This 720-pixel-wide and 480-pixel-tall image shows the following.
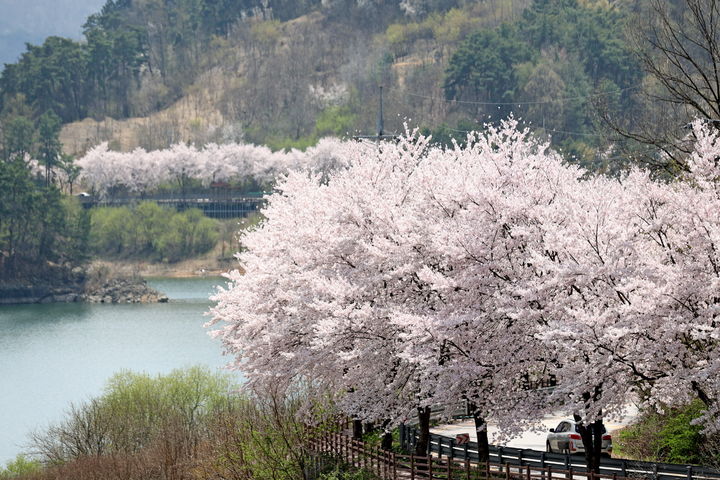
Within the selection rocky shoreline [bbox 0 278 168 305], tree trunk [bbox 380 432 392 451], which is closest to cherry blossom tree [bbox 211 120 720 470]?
tree trunk [bbox 380 432 392 451]

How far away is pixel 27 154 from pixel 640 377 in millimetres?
182767

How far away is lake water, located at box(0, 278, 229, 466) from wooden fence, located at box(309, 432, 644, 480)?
1992cm

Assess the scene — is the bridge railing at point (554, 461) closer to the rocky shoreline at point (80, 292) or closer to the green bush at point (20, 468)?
the green bush at point (20, 468)

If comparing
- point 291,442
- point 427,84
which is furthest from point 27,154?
point 291,442

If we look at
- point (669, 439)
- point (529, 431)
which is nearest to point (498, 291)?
point (669, 439)

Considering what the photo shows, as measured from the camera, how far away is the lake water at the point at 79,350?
73562 millimetres

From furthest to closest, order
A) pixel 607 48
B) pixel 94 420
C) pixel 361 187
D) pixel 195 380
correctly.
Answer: pixel 607 48
pixel 195 380
pixel 94 420
pixel 361 187

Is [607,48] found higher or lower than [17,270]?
higher

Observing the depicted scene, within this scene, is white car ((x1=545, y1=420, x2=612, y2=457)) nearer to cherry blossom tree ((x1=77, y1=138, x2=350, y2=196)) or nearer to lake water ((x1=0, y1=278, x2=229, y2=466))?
lake water ((x1=0, y1=278, x2=229, y2=466))

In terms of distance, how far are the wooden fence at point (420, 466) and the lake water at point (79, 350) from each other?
19.9 m

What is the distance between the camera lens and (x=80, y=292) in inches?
5950

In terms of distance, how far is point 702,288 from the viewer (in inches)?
973

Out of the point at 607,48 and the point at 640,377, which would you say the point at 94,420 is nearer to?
the point at 640,377

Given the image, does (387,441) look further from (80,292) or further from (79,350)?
(80,292)
